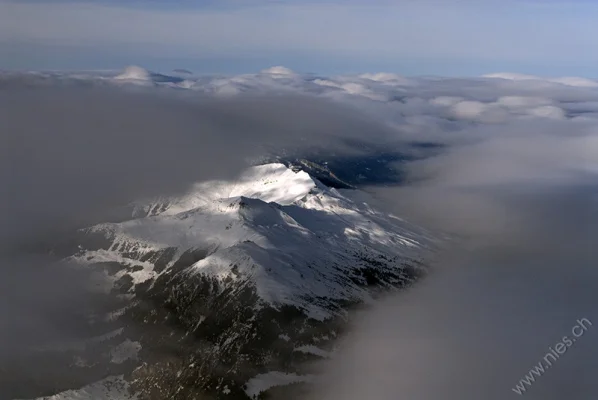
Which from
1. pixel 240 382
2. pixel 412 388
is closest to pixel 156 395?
pixel 240 382

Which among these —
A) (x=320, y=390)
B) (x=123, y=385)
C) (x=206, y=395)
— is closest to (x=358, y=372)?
(x=320, y=390)

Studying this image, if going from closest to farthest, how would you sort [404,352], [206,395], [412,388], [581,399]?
[581,399]
[412,388]
[206,395]
[404,352]

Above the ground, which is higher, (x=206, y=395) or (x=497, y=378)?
(x=497, y=378)

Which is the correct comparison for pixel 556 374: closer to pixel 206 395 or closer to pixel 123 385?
pixel 206 395

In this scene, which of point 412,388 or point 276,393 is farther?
point 276,393

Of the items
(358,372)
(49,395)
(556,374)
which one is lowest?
(49,395)

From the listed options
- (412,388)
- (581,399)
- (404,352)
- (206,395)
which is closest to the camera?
(581,399)

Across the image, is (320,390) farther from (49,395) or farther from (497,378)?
(49,395)

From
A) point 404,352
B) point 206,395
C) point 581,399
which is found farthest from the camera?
point 404,352

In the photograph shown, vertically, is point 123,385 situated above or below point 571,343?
below
